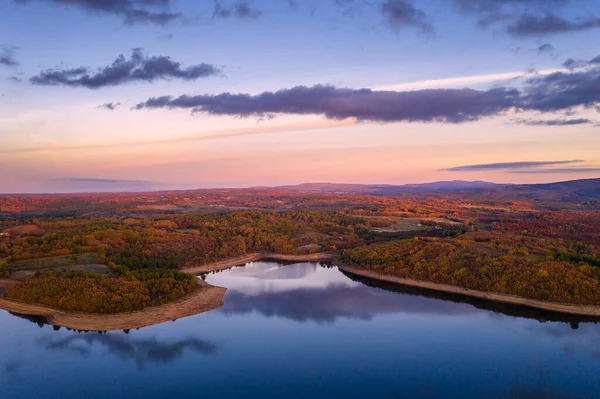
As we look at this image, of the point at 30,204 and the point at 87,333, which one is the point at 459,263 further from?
the point at 30,204

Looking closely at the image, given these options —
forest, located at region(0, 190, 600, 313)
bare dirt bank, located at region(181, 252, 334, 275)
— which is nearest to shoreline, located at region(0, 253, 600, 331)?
forest, located at region(0, 190, 600, 313)

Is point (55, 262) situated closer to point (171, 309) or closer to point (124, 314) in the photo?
point (124, 314)

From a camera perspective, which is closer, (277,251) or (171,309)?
(171,309)

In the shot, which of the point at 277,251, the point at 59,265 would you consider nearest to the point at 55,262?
the point at 59,265

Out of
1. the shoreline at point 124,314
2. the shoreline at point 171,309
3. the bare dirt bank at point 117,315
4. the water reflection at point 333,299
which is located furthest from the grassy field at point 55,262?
the water reflection at point 333,299

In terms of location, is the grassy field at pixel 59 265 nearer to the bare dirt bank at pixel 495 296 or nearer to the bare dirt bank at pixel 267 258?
the bare dirt bank at pixel 267 258
